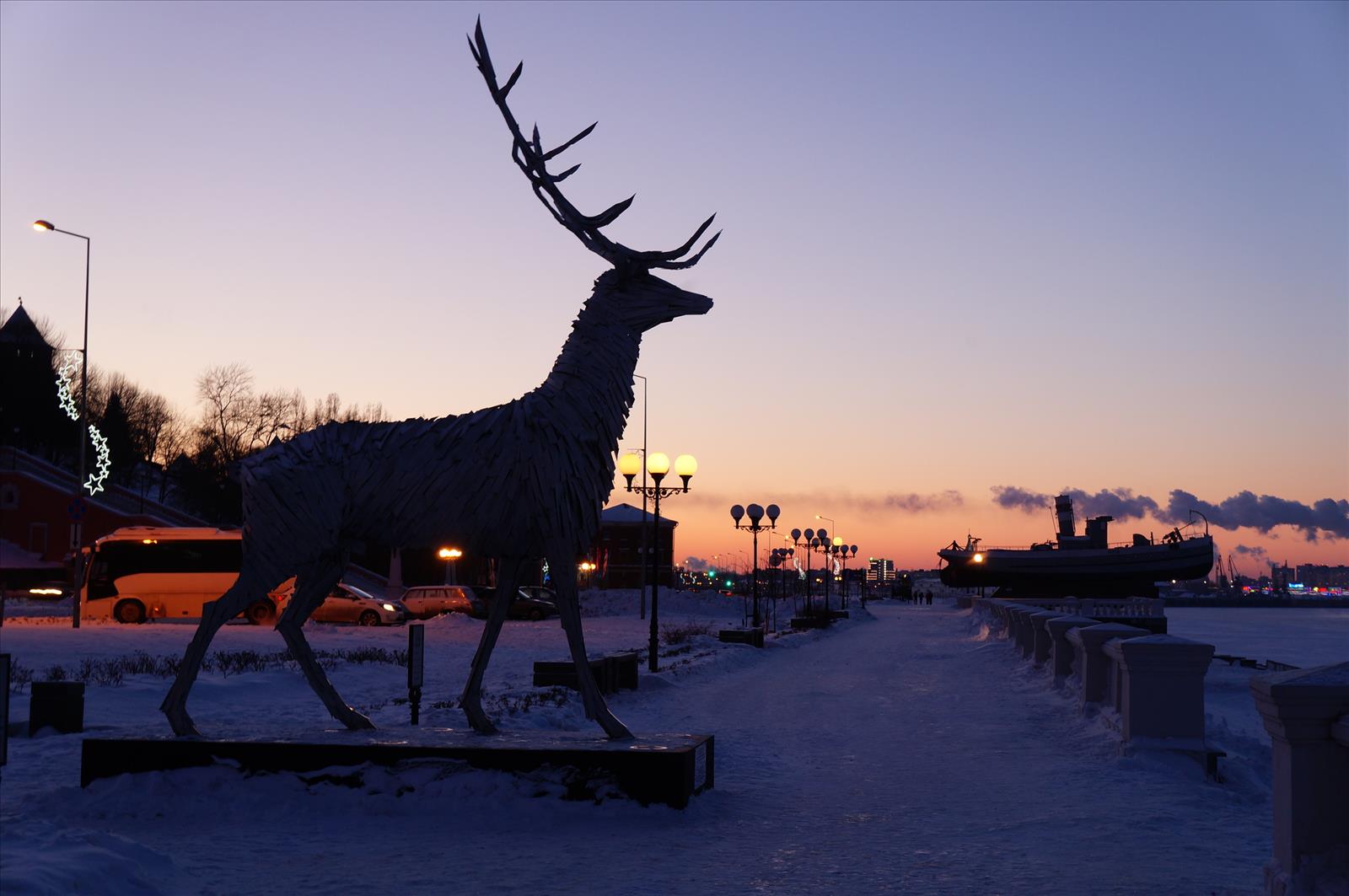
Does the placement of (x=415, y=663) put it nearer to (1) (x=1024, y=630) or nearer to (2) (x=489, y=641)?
(2) (x=489, y=641)

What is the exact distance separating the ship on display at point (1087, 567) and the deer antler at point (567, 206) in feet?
286

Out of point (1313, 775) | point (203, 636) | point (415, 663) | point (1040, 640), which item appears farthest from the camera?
point (1040, 640)

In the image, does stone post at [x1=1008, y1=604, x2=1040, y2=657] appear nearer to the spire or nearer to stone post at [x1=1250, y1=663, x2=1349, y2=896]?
stone post at [x1=1250, y1=663, x2=1349, y2=896]

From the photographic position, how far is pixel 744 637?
30.3 m

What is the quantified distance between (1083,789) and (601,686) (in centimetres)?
856

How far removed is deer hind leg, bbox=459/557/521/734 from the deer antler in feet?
8.47

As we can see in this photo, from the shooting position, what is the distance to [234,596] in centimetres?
870

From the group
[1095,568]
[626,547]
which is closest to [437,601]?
[626,547]

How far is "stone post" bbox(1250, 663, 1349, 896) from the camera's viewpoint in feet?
16.2

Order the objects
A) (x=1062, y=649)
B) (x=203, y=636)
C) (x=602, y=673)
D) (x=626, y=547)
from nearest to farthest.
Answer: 1. (x=203, y=636)
2. (x=602, y=673)
3. (x=1062, y=649)
4. (x=626, y=547)

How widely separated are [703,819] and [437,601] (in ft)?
112

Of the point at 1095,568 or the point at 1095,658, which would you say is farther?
the point at 1095,568

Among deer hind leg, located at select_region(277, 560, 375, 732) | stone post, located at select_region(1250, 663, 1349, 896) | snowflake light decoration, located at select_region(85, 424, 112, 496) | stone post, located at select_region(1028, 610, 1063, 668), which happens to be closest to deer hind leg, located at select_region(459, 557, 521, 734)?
deer hind leg, located at select_region(277, 560, 375, 732)

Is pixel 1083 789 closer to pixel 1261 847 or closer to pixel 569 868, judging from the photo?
pixel 1261 847
